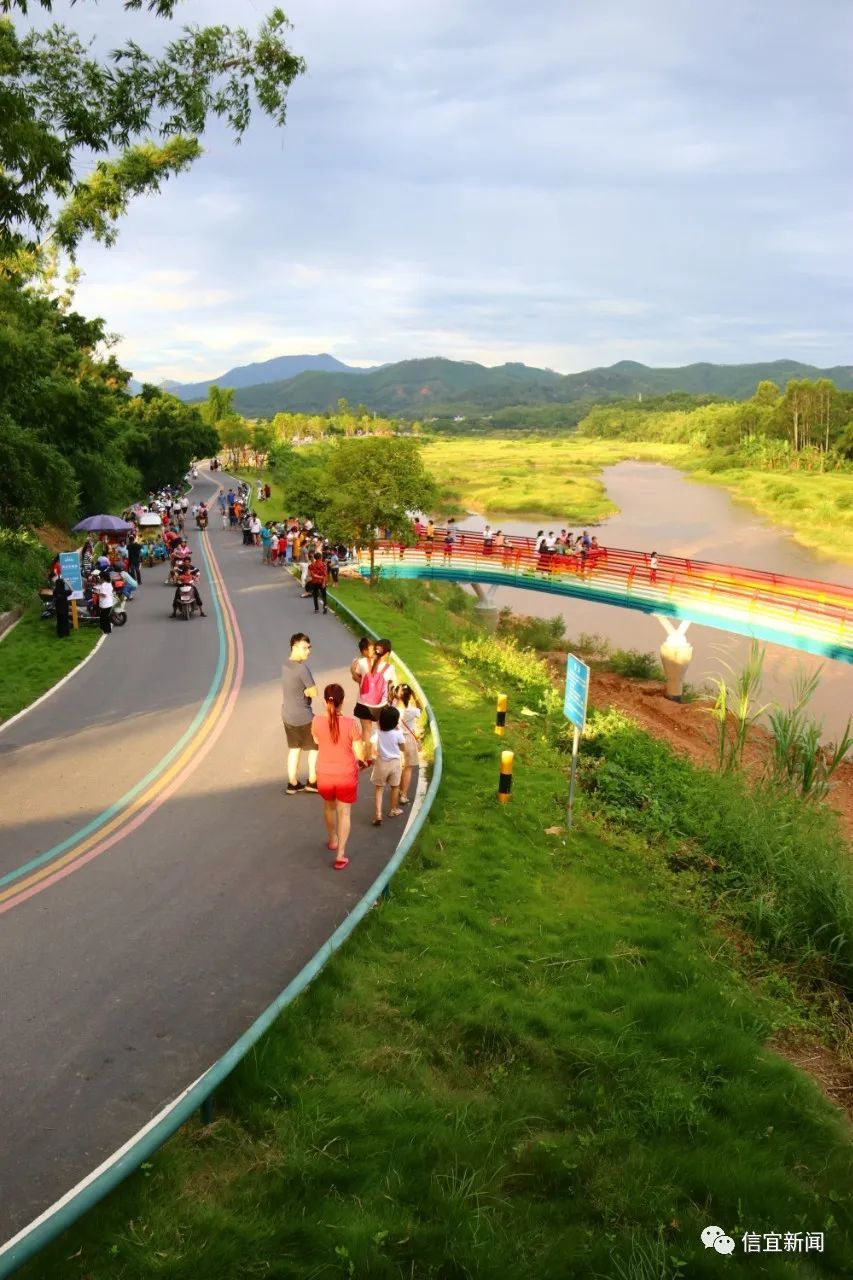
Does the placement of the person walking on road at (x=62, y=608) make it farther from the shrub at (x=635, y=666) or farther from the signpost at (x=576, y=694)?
the shrub at (x=635, y=666)

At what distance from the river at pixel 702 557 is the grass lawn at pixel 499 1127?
64.2ft

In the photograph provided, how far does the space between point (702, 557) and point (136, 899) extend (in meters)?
47.2

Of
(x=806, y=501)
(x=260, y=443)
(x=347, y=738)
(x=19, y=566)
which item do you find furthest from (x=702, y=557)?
(x=260, y=443)

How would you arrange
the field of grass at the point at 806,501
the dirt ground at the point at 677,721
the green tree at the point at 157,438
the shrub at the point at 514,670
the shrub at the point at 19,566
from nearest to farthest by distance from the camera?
the shrub at the point at 514,670 → the dirt ground at the point at 677,721 → the shrub at the point at 19,566 → the green tree at the point at 157,438 → the field of grass at the point at 806,501

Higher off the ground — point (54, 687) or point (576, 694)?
point (576, 694)

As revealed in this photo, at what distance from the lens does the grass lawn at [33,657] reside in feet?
49.6

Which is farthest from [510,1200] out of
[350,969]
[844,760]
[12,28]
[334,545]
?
[334,545]

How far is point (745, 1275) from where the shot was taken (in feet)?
13.0

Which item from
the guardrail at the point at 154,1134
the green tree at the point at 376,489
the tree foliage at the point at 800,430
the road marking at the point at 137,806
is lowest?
the road marking at the point at 137,806

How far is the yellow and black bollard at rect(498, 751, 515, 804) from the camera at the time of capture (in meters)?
10.4

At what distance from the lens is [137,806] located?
994cm

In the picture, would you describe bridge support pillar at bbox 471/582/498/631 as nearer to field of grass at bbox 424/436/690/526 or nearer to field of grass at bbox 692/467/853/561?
field of grass at bbox 692/467/853/561

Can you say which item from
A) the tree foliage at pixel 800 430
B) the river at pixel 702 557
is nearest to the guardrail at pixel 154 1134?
the river at pixel 702 557

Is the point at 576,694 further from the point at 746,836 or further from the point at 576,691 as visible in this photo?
the point at 746,836
